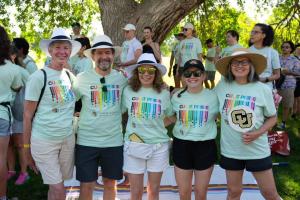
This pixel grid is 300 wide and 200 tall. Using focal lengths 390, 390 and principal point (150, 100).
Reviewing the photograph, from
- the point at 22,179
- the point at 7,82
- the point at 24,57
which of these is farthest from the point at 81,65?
the point at 7,82

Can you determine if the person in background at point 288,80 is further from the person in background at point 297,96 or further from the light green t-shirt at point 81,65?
the light green t-shirt at point 81,65

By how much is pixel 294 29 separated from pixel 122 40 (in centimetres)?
759

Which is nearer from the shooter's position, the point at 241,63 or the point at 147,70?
the point at 241,63

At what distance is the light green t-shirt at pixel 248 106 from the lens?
11.2ft

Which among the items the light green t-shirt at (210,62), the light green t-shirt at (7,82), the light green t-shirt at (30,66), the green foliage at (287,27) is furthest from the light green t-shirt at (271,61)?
the green foliage at (287,27)

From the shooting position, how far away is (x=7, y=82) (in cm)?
396

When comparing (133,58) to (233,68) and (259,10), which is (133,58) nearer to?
(233,68)

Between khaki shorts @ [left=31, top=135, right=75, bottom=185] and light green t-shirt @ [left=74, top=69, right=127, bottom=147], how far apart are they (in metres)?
0.16

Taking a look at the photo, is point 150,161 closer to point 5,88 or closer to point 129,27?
point 5,88

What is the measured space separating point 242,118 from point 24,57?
3.32 metres

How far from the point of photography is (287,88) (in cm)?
830

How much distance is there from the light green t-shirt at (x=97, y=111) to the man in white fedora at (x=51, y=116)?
0.43ft

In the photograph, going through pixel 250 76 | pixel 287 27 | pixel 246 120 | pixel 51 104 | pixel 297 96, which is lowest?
pixel 297 96

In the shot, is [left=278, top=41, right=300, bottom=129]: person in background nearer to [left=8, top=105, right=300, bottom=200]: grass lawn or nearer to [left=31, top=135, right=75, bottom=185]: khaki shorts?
[left=8, top=105, right=300, bottom=200]: grass lawn
